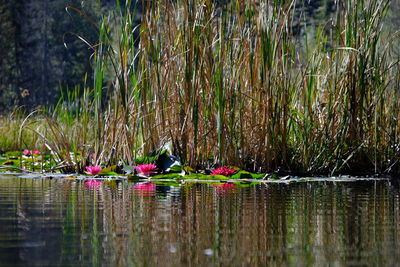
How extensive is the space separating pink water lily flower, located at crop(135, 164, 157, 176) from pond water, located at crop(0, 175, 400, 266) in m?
0.89

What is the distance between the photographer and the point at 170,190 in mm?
4656

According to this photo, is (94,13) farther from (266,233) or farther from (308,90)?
(266,233)

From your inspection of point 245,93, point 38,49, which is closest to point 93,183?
point 245,93

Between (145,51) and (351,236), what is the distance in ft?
12.0

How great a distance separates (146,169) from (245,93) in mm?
1024

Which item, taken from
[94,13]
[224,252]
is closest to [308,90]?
[224,252]

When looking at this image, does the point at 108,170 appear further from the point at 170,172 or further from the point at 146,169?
the point at 170,172

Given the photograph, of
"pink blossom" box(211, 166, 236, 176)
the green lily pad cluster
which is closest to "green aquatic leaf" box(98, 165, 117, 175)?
the green lily pad cluster

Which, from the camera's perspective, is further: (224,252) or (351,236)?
(351,236)

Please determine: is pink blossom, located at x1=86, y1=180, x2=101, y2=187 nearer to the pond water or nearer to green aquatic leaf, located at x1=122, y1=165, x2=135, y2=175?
green aquatic leaf, located at x1=122, y1=165, x2=135, y2=175

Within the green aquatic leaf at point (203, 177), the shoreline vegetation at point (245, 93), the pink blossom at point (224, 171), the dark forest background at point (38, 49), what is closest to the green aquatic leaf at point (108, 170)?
the shoreline vegetation at point (245, 93)

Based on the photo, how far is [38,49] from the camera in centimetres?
4097

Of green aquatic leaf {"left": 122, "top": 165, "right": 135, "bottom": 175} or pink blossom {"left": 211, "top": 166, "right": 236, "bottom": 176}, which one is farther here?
green aquatic leaf {"left": 122, "top": 165, "right": 135, "bottom": 175}

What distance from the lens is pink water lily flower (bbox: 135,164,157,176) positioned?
218 inches
